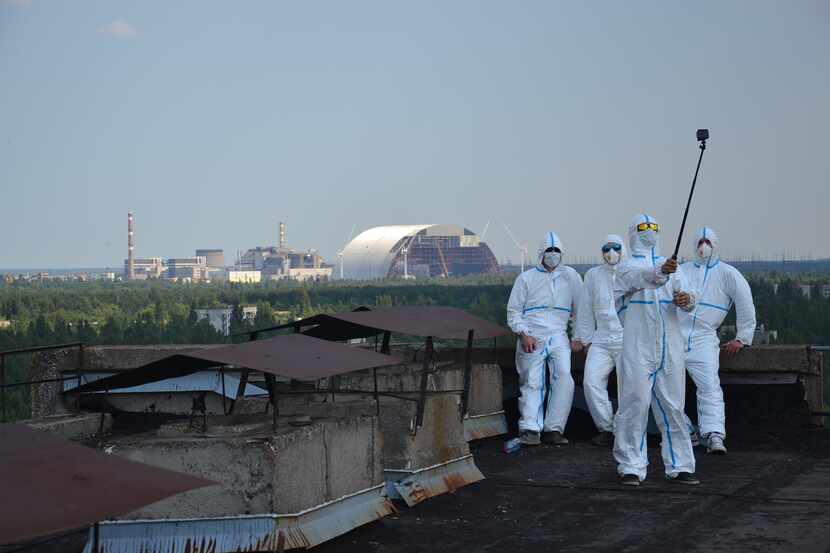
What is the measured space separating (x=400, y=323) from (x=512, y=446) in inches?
87.8

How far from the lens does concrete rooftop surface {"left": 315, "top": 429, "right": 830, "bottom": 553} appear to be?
862 cm

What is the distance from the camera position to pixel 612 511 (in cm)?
970

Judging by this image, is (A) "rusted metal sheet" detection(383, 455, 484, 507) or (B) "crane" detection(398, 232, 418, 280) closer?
(A) "rusted metal sheet" detection(383, 455, 484, 507)

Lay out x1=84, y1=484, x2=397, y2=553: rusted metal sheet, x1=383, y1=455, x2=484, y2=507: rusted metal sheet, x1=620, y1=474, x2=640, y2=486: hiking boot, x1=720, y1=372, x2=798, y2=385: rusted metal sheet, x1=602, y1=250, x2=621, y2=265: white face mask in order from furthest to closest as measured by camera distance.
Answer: x1=720, y1=372, x2=798, y2=385: rusted metal sheet
x1=602, y1=250, x2=621, y2=265: white face mask
x1=620, y1=474, x2=640, y2=486: hiking boot
x1=383, y1=455, x2=484, y2=507: rusted metal sheet
x1=84, y1=484, x2=397, y2=553: rusted metal sheet

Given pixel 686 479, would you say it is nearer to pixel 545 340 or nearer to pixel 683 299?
pixel 683 299

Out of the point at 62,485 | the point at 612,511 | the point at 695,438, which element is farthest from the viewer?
the point at 695,438

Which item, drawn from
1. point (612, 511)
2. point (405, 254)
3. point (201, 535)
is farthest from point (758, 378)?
point (405, 254)

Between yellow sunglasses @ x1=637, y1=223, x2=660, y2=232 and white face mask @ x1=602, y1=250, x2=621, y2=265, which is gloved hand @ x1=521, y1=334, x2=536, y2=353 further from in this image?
yellow sunglasses @ x1=637, y1=223, x2=660, y2=232

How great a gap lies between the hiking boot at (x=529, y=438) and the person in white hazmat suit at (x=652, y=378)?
233 cm

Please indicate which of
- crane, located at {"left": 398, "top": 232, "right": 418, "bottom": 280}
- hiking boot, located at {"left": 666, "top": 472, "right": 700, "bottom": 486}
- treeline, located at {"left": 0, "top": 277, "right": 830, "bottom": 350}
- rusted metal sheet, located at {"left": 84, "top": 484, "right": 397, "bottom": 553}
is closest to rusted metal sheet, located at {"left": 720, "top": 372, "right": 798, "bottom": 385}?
hiking boot, located at {"left": 666, "top": 472, "right": 700, "bottom": 486}

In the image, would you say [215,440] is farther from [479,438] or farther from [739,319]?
[739,319]

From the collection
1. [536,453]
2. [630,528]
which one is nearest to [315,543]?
[630,528]

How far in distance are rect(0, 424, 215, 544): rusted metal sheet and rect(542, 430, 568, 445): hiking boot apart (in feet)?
24.9

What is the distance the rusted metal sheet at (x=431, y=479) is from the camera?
1005 centimetres
